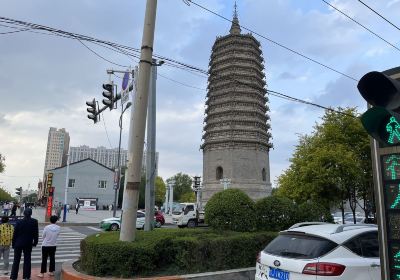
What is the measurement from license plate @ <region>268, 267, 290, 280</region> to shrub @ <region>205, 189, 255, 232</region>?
5.51 metres

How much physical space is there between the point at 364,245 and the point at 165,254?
410 cm

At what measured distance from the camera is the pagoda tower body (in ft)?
179

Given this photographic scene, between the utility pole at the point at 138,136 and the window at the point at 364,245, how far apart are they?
14.6ft

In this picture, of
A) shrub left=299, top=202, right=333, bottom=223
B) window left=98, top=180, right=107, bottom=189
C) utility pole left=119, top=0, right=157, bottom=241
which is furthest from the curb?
window left=98, top=180, right=107, bottom=189

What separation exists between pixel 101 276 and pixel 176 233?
2.70 m

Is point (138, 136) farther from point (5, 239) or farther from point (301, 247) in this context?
→ point (5, 239)

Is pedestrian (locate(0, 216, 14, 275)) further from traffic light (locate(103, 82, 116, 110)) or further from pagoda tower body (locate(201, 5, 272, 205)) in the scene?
pagoda tower body (locate(201, 5, 272, 205))

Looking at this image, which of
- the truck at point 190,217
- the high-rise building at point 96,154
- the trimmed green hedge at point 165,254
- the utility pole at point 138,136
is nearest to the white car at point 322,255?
the trimmed green hedge at point 165,254

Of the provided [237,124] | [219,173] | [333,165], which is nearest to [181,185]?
[219,173]

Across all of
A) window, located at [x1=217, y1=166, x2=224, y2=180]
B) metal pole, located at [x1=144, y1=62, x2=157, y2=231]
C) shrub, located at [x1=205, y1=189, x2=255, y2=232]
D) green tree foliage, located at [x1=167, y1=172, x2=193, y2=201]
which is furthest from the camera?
green tree foliage, located at [x1=167, y1=172, x2=193, y2=201]

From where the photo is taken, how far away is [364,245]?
6.84 m

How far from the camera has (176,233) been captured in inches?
406

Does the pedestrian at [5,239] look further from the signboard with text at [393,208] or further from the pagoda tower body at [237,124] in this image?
the pagoda tower body at [237,124]

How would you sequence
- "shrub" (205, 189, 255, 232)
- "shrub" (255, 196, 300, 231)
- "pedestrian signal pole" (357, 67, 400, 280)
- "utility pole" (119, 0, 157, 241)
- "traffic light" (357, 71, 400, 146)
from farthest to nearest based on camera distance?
"shrub" (255, 196, 300, 231) → "shrub" (205, 189, 255, 232) → "utility pole" (119, 0, 157, 241) → "pedestrian signal pole" (357, 67, 400, 280) → "traffic light" (357, 71, 400, 146)
